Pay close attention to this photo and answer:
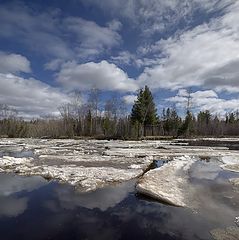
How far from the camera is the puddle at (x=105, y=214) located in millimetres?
8195

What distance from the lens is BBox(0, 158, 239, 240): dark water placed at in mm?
8203

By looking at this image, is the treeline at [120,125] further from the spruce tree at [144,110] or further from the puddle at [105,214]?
the puddle at [105,214]

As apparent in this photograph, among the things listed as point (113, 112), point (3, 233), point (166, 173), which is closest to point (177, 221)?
point (3, 233)

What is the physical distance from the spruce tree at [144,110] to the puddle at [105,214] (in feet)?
179

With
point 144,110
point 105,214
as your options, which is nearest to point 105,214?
point 105,214

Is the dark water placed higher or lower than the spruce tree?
lower

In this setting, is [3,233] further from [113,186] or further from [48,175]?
[48,175]

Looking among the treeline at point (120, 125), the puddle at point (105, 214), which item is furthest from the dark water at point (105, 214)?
the treeline at point (120, 125)

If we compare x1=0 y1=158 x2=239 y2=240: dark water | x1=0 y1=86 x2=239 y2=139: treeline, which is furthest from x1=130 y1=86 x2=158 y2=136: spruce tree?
x1=0 y1=158 x2=239 y2=240: dark water

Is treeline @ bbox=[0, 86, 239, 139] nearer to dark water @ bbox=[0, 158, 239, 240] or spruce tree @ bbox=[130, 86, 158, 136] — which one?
spruce tree @ bbox=[130, 86, 158, 136]

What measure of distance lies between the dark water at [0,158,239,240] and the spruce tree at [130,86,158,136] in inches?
2136

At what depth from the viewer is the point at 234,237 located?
312 inches

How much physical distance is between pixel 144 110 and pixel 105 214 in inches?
2357

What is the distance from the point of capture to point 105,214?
9844 millimetres
